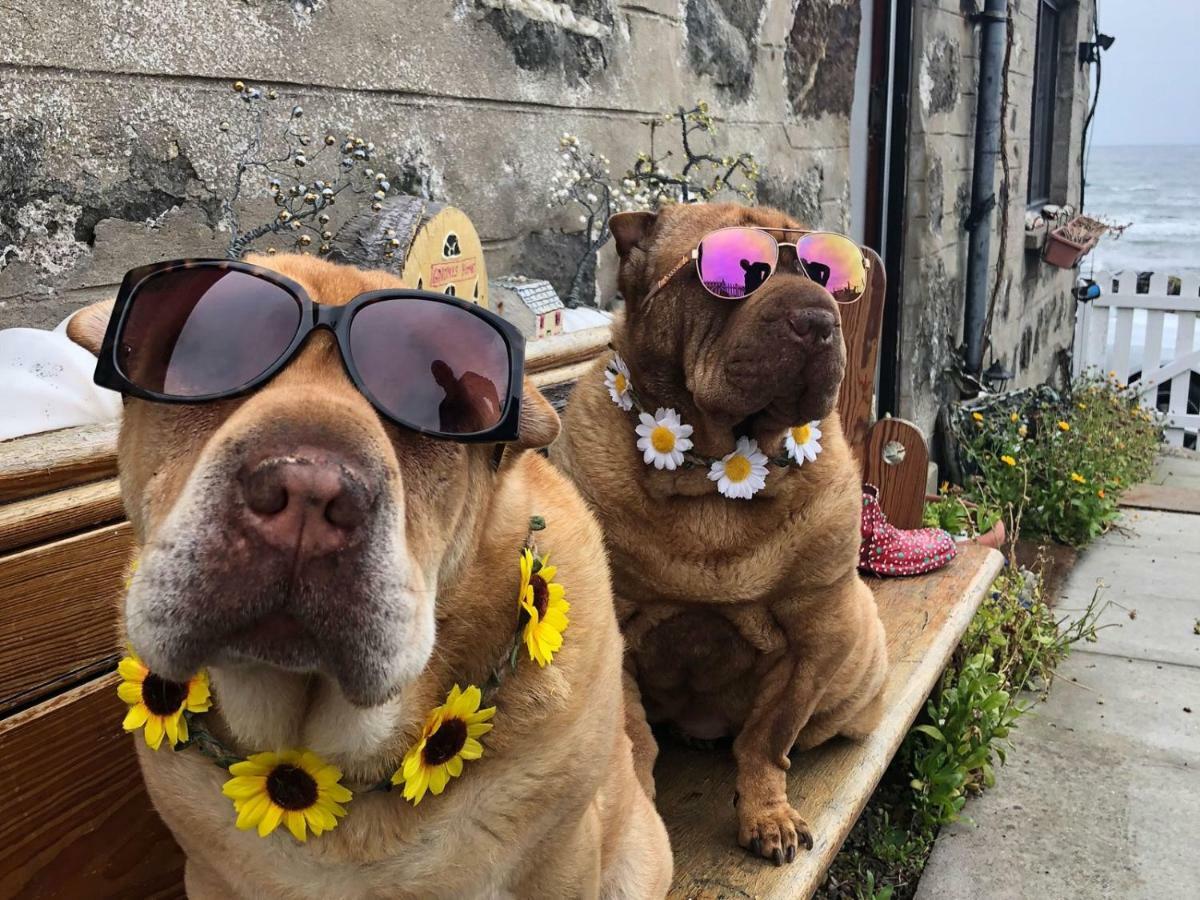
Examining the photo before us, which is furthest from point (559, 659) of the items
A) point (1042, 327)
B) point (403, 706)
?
point (1042, 327)

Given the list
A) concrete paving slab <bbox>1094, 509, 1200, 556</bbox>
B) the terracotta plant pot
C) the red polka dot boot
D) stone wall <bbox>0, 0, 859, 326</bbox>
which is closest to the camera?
stone wall <bbox>0, 0, 859, 326</bbox>

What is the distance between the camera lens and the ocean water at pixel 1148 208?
26531mm

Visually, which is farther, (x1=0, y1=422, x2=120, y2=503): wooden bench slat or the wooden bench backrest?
the wooden bench backrest

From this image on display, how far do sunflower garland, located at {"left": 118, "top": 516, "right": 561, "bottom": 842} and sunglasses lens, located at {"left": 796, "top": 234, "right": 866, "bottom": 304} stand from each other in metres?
1.12

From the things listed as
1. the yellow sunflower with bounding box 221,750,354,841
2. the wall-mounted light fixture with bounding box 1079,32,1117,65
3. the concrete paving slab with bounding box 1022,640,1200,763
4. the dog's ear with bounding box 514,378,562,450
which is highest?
the wall-mounted light fixture with bounding box 1079,32,1117,65

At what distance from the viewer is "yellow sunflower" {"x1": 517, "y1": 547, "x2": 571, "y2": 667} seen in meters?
1.35

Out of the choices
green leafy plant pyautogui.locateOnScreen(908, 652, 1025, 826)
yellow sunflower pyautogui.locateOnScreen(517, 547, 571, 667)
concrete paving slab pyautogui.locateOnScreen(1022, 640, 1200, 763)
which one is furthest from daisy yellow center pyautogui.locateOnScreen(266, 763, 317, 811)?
concrete paving slab pyautogui.locateOnScreen(1022, 640, 1200, 763)

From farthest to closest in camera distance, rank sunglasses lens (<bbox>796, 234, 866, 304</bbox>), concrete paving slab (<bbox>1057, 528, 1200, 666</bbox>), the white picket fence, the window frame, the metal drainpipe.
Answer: the white picket fence, the window frame, the metal drainpipe, concrete paving slab (<bbox>1057, 528, 1200, 666</bbox>), sunglasses lens (<bbox>796, 234, 866, 304</bbox>)

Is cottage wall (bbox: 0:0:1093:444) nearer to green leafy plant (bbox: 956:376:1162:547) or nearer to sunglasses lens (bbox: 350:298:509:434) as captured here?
sunglasses lens (bbox: 350:298:509:434)

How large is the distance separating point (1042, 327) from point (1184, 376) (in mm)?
1507

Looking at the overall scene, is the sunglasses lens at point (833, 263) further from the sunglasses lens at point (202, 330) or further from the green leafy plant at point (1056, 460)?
the green leafy plant at point (1056, 460)

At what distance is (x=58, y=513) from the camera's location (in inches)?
56.3

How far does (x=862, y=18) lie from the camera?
5.59 m

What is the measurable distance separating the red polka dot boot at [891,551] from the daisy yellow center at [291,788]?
8.19 ft
